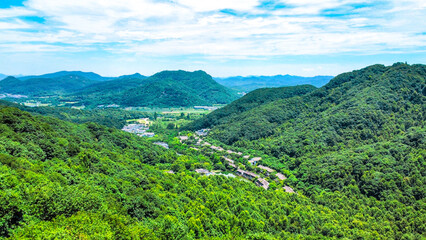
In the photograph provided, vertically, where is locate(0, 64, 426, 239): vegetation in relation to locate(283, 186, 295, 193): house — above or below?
above

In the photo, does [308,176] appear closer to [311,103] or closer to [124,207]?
[124,207]

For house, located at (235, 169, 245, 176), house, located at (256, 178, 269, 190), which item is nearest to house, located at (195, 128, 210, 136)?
house, located at (235, 169, 245, 176)

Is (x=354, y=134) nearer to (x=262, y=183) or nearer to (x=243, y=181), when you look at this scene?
(x=262, y=183)

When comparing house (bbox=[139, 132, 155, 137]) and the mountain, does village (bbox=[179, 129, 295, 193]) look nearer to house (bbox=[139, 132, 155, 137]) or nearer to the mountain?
the mountain

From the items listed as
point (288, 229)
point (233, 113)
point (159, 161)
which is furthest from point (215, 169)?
point (233, 113)

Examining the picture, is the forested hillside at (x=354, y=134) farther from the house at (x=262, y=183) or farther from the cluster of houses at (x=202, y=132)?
the house at (x=262, y=183)

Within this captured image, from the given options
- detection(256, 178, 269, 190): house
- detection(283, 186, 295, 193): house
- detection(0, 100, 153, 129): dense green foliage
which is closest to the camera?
detection(283, 186, 295, 193): house
